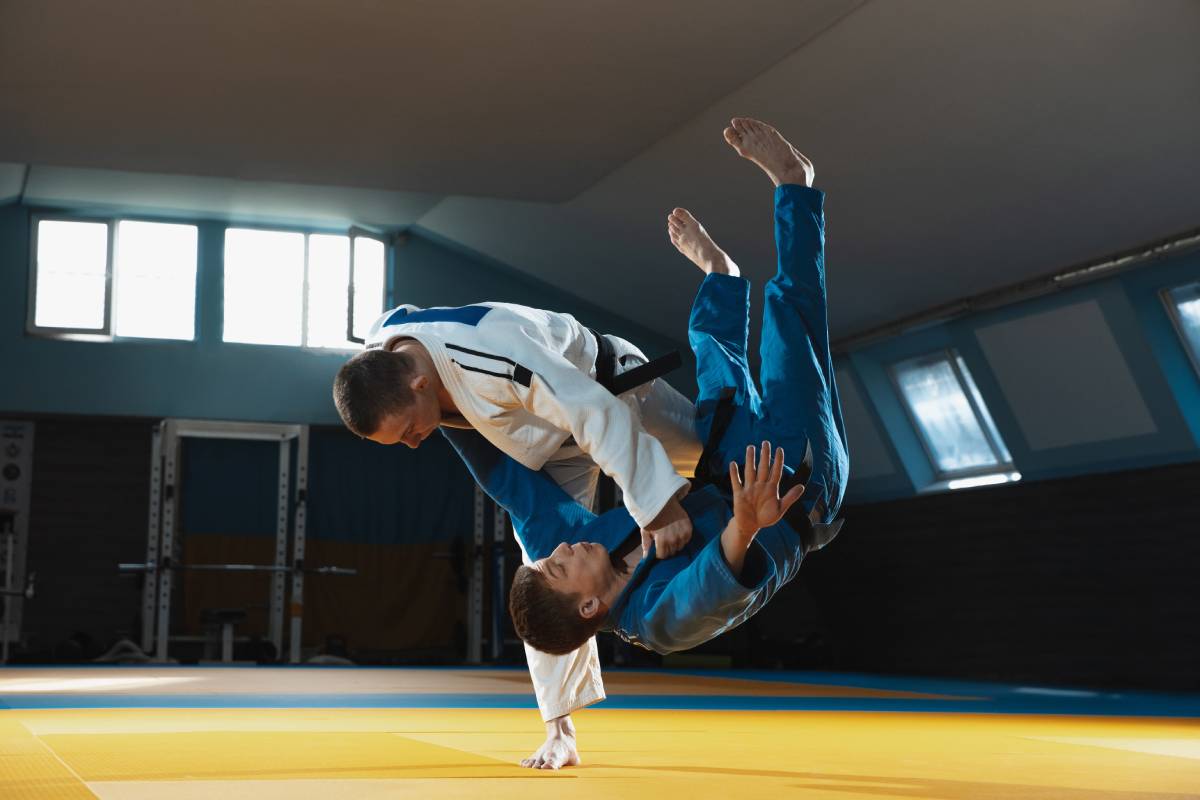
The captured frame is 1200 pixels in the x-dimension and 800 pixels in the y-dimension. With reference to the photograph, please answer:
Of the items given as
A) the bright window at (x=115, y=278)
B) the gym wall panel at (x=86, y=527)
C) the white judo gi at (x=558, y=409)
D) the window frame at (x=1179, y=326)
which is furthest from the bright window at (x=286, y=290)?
the white judo gi at (x=558, y=409)

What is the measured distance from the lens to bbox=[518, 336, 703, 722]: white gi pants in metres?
3.13

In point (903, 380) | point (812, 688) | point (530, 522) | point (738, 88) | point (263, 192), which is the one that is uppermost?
point (263, 192)

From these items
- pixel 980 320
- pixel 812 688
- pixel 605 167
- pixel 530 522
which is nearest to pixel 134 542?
pixel 605 167

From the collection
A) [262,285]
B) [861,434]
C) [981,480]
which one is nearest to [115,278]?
[262,285]

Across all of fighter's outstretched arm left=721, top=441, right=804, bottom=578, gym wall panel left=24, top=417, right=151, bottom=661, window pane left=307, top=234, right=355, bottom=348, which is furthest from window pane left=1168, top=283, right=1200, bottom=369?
gym wall panel left=24, top=417, right=151, bottom=661

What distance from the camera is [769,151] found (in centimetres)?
317

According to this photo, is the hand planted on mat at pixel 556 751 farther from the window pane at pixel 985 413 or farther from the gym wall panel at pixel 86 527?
the gym wall panel at pixel 86 527

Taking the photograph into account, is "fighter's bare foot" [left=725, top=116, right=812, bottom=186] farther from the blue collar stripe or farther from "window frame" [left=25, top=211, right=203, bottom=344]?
"window frame" [left=25, top=211, right=203, bottom=344]

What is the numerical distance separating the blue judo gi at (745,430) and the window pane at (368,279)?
9543 millimetres

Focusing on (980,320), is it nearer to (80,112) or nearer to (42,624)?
(80,112)

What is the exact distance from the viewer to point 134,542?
1248 cm

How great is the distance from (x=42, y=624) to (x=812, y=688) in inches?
296

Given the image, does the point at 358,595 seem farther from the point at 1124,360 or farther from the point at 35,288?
the point at 1124,360

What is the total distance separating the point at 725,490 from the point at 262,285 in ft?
33.7
